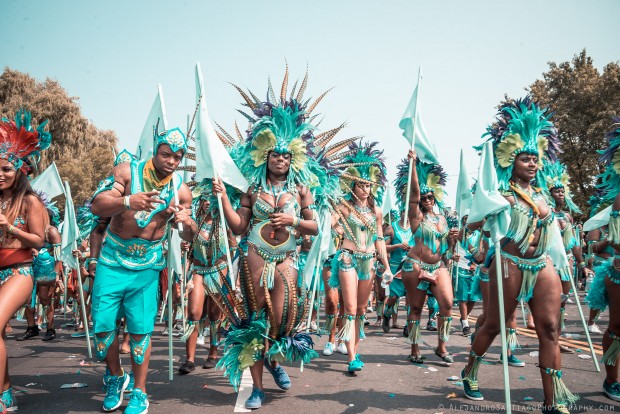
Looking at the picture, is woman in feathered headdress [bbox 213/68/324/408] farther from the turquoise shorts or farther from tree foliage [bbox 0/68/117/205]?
tree foliage [bbox 0/68/117/205]

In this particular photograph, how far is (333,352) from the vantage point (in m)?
7.44

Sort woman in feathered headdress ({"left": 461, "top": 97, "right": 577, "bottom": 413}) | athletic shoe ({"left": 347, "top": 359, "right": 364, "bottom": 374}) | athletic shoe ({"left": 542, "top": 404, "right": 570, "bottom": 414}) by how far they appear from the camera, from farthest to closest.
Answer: athletic shoe ({"left": 347, "top": 359, "right": 364, "bottom": 374})
woman in feathered headdress ({"left": 461, "top": 97, "right": 577, "bottom": 413})
athletic shoe ({"left": 542, "top": 404, "right": 570, "bottom": 414})

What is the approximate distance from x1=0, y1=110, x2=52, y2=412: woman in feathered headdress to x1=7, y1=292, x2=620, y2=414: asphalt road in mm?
856

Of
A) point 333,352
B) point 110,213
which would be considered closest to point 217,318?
point 333,352

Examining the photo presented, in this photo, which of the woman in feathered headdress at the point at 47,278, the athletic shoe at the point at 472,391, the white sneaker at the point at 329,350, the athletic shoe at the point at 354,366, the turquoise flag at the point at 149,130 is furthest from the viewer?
the woman in feathered headdress at the point at 47,278

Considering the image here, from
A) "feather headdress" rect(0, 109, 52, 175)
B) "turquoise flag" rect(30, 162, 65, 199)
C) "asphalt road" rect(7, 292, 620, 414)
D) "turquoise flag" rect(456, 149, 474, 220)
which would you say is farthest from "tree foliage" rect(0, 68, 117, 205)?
"turquoise flag" rect(456, 149, 474, 220)

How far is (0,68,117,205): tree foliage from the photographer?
1284 inches

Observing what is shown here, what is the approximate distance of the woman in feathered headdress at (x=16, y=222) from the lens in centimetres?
421

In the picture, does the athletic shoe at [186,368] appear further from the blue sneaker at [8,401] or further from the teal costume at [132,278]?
the blue sneaker at [8,401]

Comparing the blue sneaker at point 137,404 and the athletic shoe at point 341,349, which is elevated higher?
the athletic shoe at point 341,349

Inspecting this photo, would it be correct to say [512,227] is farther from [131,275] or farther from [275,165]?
[131,275]

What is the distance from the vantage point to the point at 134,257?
173 inches

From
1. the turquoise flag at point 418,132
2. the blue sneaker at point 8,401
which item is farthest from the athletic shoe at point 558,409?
the blue sneaker at point 8,401

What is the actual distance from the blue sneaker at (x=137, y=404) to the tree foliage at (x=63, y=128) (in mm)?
31415
